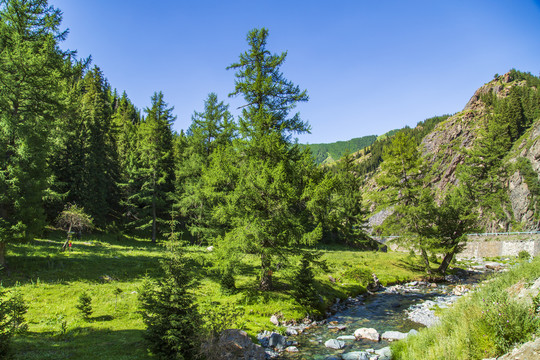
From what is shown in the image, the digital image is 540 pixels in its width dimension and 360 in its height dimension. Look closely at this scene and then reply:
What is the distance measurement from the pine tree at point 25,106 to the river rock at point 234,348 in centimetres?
1581

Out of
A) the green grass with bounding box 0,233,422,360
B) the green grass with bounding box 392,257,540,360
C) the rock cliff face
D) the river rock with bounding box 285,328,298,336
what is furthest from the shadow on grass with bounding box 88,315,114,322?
the rock cliff face

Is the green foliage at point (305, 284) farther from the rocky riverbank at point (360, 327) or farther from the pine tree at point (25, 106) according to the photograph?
the pine tree at point (25, 106)

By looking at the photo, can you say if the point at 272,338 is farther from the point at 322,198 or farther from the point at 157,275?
the point at 157,275

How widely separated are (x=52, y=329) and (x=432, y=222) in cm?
3273

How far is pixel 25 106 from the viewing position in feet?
61.5

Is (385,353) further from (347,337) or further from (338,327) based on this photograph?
(338,327)

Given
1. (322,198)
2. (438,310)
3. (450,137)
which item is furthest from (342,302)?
(450,137)

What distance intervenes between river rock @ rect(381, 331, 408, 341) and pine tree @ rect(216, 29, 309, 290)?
6056 mm

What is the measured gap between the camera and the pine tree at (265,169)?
51.3ft

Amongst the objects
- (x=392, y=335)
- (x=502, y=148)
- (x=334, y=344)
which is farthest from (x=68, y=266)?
(x=502, y=148)

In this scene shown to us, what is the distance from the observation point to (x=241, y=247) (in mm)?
15375

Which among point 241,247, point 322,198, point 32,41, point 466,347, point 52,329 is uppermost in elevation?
point 32,41

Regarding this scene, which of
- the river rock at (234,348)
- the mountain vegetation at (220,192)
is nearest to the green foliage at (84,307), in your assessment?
the mountain vegetation at (220,192)

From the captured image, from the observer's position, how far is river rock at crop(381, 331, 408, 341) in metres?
12.8
